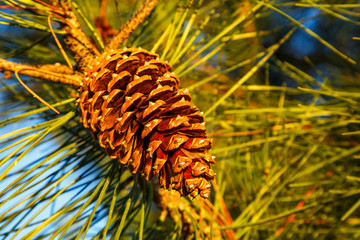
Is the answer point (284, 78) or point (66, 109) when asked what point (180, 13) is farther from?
point (284, 78)

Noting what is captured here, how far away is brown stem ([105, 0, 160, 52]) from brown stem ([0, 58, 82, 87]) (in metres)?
0.08

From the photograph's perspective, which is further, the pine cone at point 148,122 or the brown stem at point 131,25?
the brown stem at point 131,25

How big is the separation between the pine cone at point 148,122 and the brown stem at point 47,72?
0.08 m

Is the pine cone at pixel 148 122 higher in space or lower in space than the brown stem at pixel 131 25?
lower

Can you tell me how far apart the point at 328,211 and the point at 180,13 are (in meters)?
0.62

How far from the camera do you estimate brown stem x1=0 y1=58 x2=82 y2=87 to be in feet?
1.68

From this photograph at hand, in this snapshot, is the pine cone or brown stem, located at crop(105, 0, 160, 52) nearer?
the pine cone

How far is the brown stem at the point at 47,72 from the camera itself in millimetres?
512

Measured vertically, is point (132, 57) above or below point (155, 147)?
above

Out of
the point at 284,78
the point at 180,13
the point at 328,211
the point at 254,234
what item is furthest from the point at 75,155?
the point at 284,78

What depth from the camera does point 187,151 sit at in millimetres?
453

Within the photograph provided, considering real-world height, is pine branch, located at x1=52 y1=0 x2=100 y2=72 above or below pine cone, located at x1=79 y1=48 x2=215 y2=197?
above

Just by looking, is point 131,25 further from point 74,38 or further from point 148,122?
point 148,122

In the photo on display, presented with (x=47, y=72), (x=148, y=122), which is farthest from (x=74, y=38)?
(x=148, y=122)
